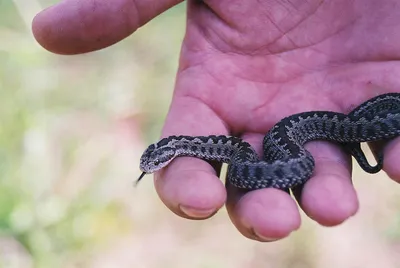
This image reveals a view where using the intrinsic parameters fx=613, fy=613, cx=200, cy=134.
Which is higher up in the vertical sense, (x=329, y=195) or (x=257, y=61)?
(x=329, y=195)

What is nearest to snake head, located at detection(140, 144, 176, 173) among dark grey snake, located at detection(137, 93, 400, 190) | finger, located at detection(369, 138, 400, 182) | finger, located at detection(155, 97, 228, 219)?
dark grey snake, located at detection(137, 93, 400, 190)

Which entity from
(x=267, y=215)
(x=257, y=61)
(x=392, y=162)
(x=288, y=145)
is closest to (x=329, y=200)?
(x=267, y=215)

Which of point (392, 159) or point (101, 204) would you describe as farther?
point (101, 204)

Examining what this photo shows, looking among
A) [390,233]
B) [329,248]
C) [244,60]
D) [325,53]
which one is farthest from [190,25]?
[390,233]

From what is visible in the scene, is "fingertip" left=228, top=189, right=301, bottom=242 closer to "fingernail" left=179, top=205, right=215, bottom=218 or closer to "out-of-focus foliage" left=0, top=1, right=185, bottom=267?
"fingernail" left=179, top=205, right=215, bottom=218

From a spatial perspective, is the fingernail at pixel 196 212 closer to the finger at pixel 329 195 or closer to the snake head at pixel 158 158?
the finger at pixel 329 195

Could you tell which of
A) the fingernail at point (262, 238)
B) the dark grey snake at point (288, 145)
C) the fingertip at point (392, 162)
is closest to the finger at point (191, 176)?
the dark grey snake at point (288, 145)

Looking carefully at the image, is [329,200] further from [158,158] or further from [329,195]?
[158,158]
